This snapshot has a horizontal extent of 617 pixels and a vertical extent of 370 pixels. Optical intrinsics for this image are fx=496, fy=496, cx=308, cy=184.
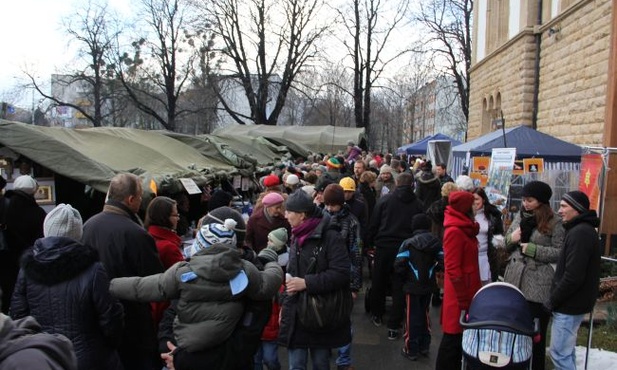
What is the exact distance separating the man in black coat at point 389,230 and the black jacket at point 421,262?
71 centimetres

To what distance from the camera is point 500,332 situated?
11.3ft

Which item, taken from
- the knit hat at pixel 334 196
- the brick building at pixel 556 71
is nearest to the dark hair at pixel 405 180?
the knit hat at pixel 334 196

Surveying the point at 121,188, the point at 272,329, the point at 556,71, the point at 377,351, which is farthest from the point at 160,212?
the point at 556,71

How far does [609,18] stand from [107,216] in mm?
11091

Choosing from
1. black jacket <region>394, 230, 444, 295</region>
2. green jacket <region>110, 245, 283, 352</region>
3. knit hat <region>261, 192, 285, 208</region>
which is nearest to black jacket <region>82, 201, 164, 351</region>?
green jacket <region>110, 245, 283, 352</region>

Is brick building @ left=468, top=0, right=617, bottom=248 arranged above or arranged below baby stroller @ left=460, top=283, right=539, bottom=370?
above

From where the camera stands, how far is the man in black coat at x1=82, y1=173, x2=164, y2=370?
11.6 ft

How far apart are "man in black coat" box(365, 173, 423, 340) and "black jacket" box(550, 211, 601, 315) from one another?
229 cm

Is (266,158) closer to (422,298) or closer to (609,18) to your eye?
(609,18)

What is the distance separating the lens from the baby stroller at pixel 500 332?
341cm

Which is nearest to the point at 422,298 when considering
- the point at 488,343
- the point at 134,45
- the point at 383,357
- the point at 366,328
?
the point at 383,357

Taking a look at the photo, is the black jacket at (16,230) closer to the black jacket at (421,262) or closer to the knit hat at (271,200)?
the knit hat at (271,200)

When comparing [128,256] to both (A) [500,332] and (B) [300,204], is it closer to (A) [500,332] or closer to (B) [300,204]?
(B) [300,204]

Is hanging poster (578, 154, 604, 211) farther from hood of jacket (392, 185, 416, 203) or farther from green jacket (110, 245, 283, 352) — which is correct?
green jacket (110, 245, 283, 352)
